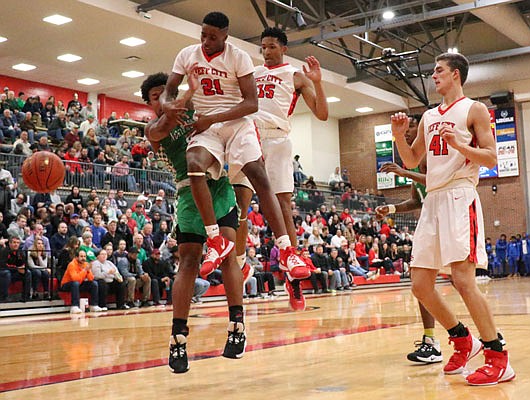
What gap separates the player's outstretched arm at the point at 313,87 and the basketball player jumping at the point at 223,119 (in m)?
1.02

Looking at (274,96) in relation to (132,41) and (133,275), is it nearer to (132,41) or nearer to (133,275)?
(133,275)

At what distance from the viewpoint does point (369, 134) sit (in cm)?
3036

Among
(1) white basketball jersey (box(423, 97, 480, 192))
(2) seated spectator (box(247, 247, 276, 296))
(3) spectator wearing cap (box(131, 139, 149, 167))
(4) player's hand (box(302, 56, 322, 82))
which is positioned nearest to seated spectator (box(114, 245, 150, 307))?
(2) seated spectator (box(247, 247, 276, 296))

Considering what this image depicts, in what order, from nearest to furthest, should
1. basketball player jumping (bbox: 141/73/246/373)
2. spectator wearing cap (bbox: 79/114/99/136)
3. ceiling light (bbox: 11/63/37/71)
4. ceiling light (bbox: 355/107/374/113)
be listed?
basketball player jumping (bbox: 141/73/246/373) < spectator wearing cap (bbox: 79/114/99/136) < ceiling light (bbox: 11/63/37/71) < ceiling light (bbox: 355/107/374/113)

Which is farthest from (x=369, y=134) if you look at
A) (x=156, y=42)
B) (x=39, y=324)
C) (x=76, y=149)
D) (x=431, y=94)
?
(x=39, y=324)

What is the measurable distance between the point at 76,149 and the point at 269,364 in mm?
13345

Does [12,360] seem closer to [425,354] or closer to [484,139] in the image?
[425,354]

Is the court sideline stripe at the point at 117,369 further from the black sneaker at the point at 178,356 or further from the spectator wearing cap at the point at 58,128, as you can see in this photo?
the spectator wearing cap at the point at 58,128

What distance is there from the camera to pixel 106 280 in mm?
12938

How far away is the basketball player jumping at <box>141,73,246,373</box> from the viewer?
4.11 metres

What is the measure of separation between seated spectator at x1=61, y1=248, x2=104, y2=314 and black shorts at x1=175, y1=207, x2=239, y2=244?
8492 mm

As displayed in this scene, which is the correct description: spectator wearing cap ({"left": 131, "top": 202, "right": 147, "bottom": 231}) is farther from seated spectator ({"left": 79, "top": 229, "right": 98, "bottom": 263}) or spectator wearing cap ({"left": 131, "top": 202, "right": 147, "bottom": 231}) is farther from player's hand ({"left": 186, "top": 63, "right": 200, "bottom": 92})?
player's hand ({"left": 186, "top": 63, "right": 200, "bottom": 92})

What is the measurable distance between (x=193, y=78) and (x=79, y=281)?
9080mm

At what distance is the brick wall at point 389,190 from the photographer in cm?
2770
